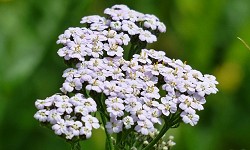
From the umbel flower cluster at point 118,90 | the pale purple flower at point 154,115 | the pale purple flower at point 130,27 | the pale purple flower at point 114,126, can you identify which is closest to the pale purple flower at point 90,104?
the umbel flower cluster at point 118,90

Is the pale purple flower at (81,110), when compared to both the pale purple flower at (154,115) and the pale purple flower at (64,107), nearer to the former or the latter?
the pale purple flower at (64,107)

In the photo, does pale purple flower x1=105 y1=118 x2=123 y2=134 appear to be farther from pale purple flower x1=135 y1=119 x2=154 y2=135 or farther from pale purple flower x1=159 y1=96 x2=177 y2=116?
pale purple flower x1=159 y1=96 x2=177 y2=116

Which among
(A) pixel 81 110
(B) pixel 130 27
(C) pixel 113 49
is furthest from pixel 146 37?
(A) pixel 81 110

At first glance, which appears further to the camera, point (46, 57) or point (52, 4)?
point (52, 4)

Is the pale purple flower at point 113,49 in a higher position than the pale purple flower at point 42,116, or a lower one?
higher

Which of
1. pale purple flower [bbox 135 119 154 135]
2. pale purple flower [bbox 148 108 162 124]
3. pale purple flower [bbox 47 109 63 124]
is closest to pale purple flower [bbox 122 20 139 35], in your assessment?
pale purple flower [bbox 148 108 162 124]
